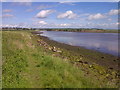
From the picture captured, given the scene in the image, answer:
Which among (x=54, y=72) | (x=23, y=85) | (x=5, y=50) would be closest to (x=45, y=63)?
(x=54, y=72)

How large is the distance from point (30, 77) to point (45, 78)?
0.98m

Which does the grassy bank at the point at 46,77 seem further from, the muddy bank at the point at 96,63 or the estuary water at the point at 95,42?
the estuary water at the point at 95,42

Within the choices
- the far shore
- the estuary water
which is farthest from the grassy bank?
the estuary water

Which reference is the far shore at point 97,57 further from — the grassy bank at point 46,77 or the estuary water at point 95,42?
the grassy bank at point 46,77

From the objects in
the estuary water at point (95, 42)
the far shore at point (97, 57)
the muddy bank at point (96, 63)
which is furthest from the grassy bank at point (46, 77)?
the estuary water at point (95, 42)

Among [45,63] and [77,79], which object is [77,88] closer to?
[77,79]

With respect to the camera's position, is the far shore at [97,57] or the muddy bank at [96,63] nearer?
the muddy bank at [96,63]

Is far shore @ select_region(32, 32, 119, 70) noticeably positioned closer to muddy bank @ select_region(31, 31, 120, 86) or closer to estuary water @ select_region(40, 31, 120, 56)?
muddy bank @ select_region(31, 31, 120, 86)

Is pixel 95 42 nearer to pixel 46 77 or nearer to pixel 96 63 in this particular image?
pixel 96 63

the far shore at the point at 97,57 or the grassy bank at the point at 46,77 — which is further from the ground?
the grassy bank at the point at 46,77

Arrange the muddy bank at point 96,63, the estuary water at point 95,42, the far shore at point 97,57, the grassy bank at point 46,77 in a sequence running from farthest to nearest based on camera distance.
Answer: the estuary water at point 95,42, the far shore at point 97,57, the muddy bank at point 96,63, the grassy bank at point 46,77

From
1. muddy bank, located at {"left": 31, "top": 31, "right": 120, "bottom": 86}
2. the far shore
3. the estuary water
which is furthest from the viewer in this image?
the estuary water

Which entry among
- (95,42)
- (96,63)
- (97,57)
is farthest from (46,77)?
(95,42)

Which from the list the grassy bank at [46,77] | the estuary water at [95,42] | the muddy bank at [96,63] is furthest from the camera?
the estuary water at [95,42]
